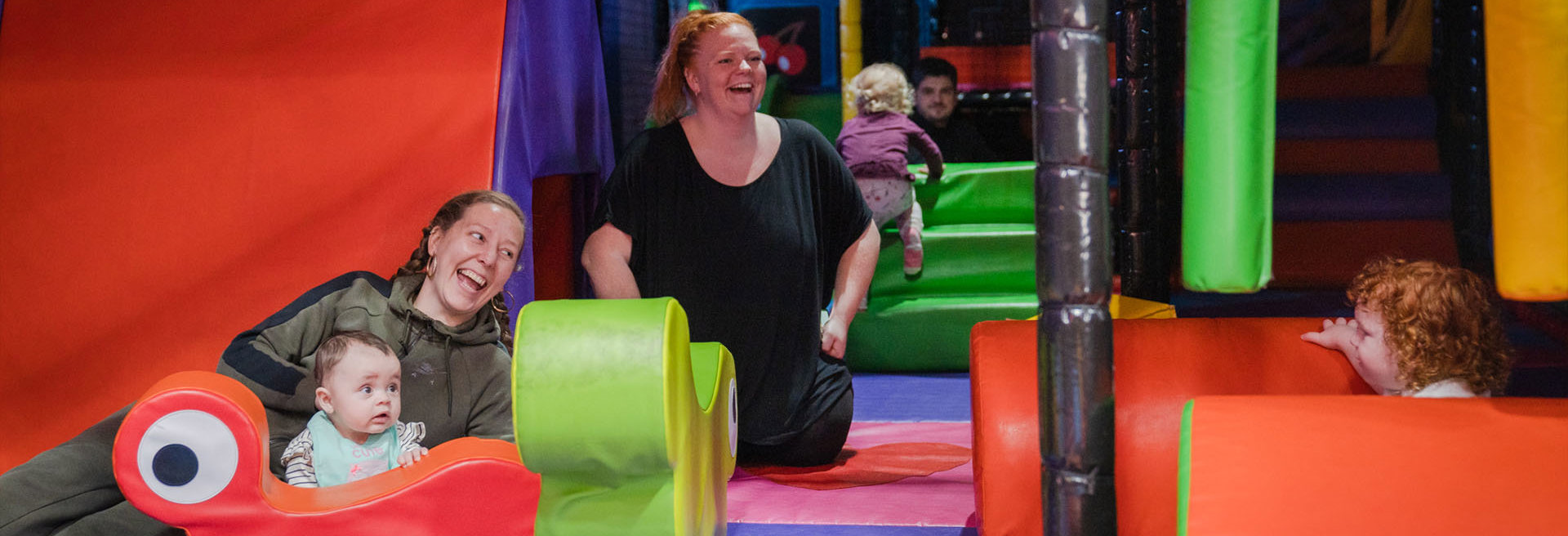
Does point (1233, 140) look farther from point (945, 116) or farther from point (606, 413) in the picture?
point (945, 116)

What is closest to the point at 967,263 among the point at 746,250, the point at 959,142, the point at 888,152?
the point at 888,152

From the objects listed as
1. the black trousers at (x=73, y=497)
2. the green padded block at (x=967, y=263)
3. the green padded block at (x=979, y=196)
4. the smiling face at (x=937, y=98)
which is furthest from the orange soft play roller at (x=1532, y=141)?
the smiling face at (x=937, y=98)

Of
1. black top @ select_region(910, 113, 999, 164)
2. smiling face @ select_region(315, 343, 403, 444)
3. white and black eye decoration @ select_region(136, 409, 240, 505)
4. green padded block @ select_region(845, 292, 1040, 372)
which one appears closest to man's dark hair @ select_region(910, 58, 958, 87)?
black top @ select_region(910, 113, 999, 164)

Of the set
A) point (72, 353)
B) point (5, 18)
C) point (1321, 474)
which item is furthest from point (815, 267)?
point (5, 18)

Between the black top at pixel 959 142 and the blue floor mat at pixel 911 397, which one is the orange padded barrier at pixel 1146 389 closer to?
the blue floor mat at pixel 911 397

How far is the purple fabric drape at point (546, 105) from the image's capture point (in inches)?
115

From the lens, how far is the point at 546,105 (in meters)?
3.14

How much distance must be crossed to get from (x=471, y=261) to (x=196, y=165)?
117 centimetres

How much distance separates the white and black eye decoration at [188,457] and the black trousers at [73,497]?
34 centimetres

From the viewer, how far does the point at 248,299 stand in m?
2.86

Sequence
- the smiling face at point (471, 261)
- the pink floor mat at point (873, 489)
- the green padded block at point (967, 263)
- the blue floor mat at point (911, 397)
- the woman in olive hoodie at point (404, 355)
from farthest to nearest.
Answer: the green padded block at point (967, 263), the blue floor mat at point (911, 397), the pink floor mat at point (873, 489), the smiling face at point (471, 261), the woman in olive hoodie at point (404, 355)

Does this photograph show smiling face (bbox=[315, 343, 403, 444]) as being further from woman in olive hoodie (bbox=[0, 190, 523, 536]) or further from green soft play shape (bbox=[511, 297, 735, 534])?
green soft play shape (bbox=[511, 297, 735, 534])

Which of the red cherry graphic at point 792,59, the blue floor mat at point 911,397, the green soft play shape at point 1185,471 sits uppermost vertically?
the red cherry graphic at point 792,59

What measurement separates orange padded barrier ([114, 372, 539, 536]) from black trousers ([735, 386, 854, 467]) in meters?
1.18
